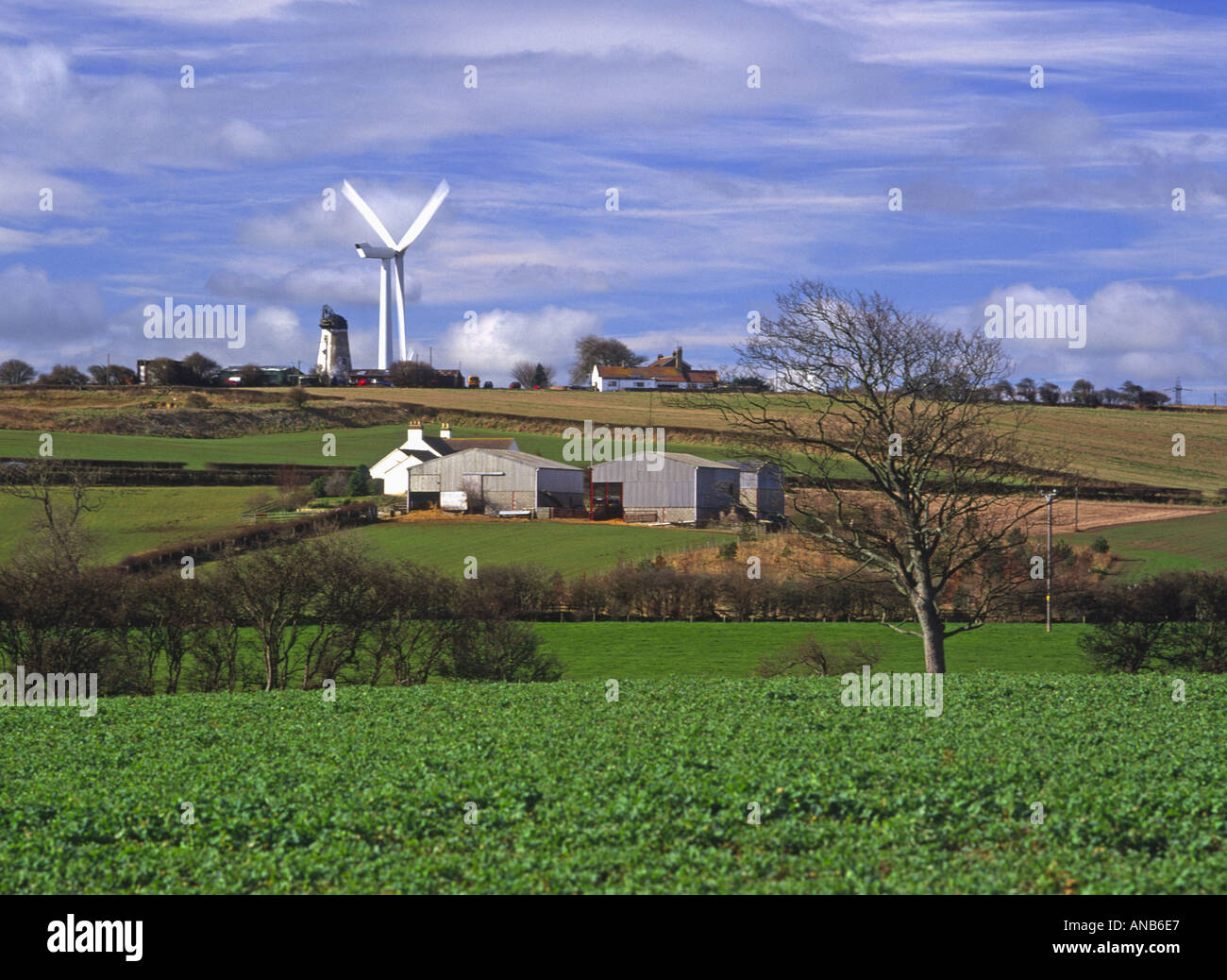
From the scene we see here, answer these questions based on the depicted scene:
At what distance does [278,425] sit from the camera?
11144 centimetres

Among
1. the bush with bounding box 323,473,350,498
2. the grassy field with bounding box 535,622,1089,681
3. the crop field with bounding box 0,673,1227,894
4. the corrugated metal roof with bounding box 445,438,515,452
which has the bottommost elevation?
the grassy field with bounding box 535,622,1089,681

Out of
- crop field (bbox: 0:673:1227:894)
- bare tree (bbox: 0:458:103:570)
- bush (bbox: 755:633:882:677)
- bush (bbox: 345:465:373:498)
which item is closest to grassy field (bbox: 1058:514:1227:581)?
bush (bbox: 755:633:882:677)

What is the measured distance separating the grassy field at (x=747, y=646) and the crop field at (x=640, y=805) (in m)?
23.4

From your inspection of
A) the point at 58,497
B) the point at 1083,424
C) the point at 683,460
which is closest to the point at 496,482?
the point at 683,460

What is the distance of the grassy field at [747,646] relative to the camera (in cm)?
4272

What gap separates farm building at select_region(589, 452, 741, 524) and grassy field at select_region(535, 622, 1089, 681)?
26751 millimetres

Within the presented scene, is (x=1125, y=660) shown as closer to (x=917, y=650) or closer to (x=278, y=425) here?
(x=917, y=650)

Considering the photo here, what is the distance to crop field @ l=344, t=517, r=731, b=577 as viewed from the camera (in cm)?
6181

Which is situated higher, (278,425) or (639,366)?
(639,366)

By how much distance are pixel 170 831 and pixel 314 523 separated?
5325 centimetres

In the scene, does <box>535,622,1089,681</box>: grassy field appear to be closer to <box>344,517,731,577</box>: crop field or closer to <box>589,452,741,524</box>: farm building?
<box>344,517,731,577</box>: crop field

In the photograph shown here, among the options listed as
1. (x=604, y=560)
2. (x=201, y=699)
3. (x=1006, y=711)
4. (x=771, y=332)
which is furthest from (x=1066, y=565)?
(x=201, y=699)

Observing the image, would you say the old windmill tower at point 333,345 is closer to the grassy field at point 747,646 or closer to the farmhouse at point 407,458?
the farmhouse at point 407,458

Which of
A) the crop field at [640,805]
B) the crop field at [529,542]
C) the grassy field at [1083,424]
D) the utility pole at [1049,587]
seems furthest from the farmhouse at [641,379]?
the crop field at [640,805]
